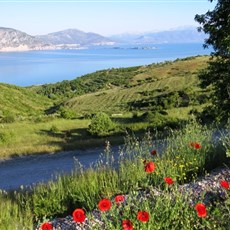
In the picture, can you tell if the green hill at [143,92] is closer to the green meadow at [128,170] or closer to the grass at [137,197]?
the green meadow at [128,170]

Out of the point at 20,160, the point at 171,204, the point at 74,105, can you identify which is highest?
the point at 171,204

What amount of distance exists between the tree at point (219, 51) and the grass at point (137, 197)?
8.06 meters

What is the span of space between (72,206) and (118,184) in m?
0.94

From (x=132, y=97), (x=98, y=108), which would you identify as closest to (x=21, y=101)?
(x=98, y=108)

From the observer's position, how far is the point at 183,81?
8156cm

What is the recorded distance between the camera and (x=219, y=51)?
17.5m

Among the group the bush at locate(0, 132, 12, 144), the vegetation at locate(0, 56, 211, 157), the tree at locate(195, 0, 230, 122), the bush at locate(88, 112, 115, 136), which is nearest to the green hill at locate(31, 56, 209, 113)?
the vegetation at locate(0, 56, 211, 157)

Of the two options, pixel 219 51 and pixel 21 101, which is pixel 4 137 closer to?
pixel 219 51

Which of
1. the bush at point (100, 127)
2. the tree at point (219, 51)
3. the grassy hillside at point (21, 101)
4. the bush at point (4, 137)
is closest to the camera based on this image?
the tree at point (219, 51)

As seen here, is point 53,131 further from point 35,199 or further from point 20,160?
point 35,199

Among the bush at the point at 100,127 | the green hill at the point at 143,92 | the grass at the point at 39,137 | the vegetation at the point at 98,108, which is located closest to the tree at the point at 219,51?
the vegetation at the point at 98,108

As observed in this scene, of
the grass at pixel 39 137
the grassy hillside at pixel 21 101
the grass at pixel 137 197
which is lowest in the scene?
the grassy hillside at pixel 21 101

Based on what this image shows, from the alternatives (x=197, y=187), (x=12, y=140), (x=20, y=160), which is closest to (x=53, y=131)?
(x=12, y=140)

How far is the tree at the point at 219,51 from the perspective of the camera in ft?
53.7
